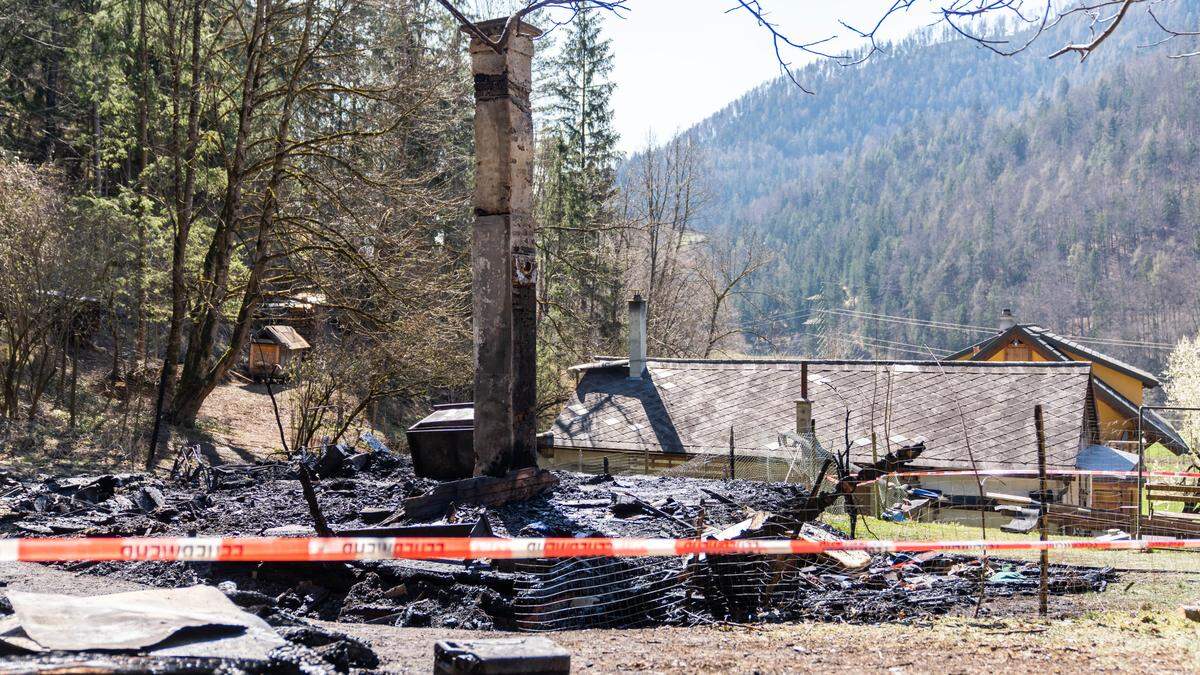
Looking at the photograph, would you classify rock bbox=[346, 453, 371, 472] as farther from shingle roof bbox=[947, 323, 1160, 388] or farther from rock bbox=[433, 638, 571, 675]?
shingle roof bbox=[947, 323, 1160, 388]

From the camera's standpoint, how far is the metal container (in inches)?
516

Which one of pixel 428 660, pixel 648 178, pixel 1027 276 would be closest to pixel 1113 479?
pixel 428 660

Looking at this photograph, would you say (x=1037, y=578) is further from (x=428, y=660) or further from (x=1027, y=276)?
(x=1027, y=276)

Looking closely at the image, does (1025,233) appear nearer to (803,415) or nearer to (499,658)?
(803,415)

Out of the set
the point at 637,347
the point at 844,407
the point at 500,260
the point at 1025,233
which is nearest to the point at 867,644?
the point at 500,260

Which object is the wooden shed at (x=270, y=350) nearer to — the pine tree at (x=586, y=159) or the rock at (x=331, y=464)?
the pine tree at (x=586, y=159)

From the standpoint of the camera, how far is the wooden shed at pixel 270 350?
3306 centimetres

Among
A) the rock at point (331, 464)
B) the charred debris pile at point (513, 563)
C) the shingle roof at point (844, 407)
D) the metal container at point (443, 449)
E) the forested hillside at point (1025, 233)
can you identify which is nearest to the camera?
the charred debris pile at point (513, 563)

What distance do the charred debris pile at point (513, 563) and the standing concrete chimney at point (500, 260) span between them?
2.20 ft

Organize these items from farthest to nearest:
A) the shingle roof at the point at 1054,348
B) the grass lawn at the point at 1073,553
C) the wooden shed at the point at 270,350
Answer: the shingle roof at the point at 1054,348
the wooden shed at the point at 270,350
the grass lawn at the point at 1073,553

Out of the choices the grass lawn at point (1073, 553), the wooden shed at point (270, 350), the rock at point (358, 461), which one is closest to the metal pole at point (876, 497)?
the grass lawn at point (1073, 553)

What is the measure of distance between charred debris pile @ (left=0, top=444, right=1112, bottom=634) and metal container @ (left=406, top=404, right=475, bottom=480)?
335 mm

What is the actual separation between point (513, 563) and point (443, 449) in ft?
17.1

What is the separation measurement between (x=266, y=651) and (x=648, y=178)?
149 ft
